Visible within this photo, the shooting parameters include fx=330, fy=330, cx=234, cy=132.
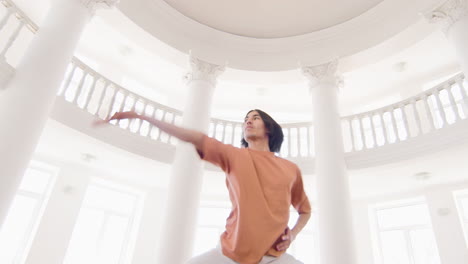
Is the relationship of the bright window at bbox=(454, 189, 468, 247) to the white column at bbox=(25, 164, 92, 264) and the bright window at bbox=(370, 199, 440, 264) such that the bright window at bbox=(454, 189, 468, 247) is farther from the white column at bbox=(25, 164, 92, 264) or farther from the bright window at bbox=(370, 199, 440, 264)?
the white column at bbox=(25, 164, 92, 264)

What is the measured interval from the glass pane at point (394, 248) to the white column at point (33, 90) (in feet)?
28.5

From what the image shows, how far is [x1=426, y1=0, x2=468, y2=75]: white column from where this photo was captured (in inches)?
206

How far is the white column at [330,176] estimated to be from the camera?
18.2 feet

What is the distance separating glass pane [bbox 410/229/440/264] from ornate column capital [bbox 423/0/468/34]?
533 cm

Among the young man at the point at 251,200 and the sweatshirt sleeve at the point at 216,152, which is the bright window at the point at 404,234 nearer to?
the young man at the point at 251,200

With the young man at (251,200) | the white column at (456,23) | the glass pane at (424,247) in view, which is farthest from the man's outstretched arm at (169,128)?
the glass pane at (424,247)

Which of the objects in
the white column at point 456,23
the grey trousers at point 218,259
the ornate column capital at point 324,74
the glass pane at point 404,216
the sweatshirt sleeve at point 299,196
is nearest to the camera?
the grey trousers at point 218,259

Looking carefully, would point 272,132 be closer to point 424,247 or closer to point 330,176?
point 330,176

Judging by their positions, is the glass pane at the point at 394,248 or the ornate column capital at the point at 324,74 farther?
the glass pane at the point at 394,248

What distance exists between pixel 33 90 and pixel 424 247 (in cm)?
920

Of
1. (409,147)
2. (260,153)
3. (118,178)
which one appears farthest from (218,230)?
(260,153)

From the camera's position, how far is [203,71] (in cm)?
743

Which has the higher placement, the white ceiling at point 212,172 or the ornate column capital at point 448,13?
the ornate column capital at point 448,13

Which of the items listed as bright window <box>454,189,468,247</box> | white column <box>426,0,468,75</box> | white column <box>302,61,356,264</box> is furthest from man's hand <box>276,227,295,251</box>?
bright window <box>454,189,468,247</box>
